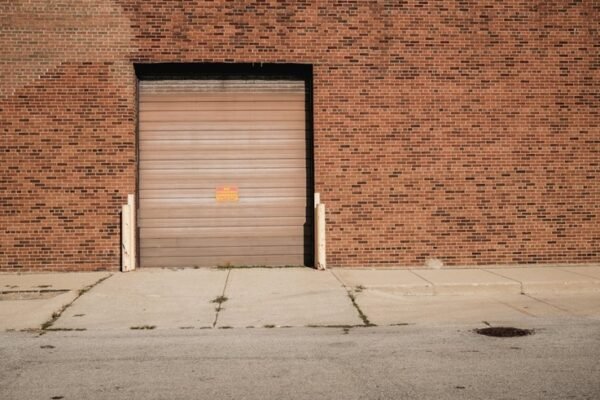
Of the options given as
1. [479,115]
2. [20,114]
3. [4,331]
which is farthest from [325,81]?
[4,331]

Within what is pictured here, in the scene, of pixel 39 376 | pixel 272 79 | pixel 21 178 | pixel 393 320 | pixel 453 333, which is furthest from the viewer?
pixel 272 79

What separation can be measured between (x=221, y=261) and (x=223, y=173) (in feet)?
6.43

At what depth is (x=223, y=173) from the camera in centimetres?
1183

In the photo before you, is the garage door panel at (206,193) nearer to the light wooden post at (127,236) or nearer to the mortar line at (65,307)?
the light wooden post at (127,236)

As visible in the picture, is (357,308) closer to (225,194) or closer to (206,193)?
(225,194)

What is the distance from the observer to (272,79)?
11883 mm

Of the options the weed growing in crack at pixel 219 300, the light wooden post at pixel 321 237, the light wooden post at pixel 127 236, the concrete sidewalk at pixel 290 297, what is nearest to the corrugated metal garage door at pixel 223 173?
the light wooden post at pixel 127 236

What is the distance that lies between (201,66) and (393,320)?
7.13 meters

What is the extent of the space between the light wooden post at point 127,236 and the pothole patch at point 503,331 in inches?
288

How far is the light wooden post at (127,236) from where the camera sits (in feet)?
36.2

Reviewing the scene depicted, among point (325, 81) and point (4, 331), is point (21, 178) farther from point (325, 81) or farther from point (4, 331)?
point (325, 81)

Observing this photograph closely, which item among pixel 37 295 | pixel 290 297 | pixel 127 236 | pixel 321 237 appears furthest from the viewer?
pixel 321 237

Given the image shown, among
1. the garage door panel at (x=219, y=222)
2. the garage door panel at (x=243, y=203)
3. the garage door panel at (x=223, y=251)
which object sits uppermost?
the garage door panel at (x=243, y=203)

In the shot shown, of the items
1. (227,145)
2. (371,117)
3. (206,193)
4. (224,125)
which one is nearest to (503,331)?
(371,117)
